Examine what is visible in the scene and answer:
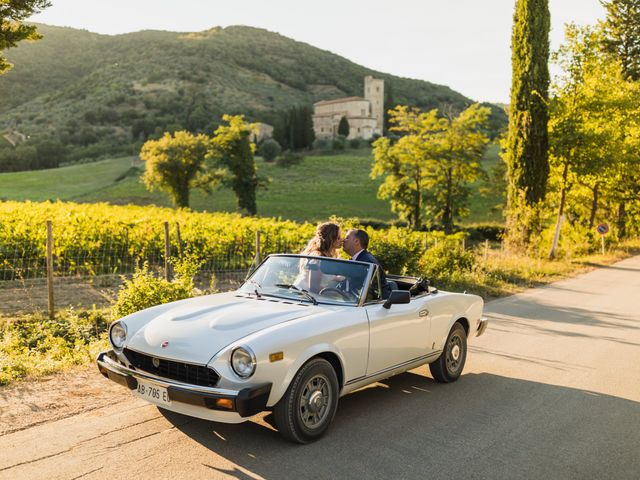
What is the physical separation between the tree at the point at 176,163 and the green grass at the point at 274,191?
200 inches

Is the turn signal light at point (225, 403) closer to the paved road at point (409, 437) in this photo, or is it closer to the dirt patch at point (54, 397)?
the paved road at point (409, 437)

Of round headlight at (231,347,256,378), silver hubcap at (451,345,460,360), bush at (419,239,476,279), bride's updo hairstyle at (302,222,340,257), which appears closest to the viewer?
round headlight at (231,347,256,378)

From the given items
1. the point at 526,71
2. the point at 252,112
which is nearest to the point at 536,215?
the point at 526,71

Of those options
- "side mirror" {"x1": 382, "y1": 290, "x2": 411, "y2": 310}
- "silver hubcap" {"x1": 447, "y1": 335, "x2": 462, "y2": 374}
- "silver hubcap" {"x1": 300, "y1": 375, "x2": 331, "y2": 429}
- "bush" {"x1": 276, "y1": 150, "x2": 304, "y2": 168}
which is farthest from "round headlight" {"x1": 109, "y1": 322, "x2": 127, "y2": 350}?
"bush" {"x1": 276, "y1": 150, "x2": 304, "y2": 168}

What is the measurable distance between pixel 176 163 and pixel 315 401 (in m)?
55.1

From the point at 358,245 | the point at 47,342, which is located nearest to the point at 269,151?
the point at 47,342

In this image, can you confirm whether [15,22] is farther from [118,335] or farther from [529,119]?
[529,119]

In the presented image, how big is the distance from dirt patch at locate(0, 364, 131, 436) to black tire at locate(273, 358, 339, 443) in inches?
84.5

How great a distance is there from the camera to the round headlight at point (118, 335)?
5.39m

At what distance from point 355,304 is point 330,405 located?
1.07 metres

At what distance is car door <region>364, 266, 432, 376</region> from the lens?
19.0 ft

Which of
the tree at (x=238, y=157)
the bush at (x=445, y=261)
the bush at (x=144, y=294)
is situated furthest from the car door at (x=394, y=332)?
the tree at (x=238, y=157)

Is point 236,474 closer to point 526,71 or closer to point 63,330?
point 63,330

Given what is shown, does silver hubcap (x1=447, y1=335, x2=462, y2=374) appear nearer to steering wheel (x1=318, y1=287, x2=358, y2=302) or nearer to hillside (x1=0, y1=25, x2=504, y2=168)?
steering wheel (x1=318, y1=287, x2=358, y2=302)
